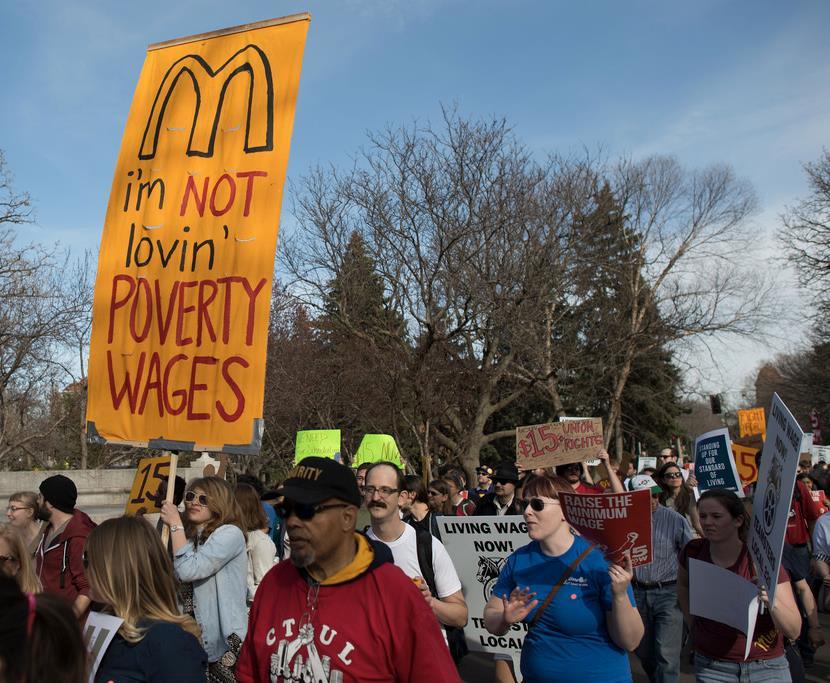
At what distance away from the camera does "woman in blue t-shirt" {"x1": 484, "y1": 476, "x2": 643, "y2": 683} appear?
394 centimetres

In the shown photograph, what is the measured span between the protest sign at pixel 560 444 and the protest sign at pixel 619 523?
521 cm

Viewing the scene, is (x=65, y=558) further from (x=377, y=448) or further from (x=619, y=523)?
(x=377, y=448)

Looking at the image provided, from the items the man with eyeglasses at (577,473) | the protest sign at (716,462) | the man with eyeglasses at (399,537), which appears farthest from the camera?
the protest sign at (716,462)

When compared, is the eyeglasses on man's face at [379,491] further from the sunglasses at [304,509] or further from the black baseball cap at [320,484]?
the sunglasses at [304,509]

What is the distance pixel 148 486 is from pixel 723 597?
5544 mm

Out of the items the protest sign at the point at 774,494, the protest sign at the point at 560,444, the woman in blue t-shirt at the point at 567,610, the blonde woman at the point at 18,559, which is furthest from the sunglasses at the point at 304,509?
the protest sign at the point at 560,444

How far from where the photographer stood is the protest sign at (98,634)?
308cm

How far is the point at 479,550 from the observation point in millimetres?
7266

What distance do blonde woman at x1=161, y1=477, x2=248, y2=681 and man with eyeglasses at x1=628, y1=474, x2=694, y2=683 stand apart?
123 inches

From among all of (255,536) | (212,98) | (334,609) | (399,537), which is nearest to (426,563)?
(399,537)

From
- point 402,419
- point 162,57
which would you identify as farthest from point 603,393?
point 162,57

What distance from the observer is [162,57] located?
6.50 m

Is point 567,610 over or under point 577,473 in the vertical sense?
under

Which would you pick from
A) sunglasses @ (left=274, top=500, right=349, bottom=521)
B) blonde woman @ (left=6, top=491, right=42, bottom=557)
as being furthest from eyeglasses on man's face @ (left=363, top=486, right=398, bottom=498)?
blonde woman @ (left=6, top=491, right=42, bottom=557)
